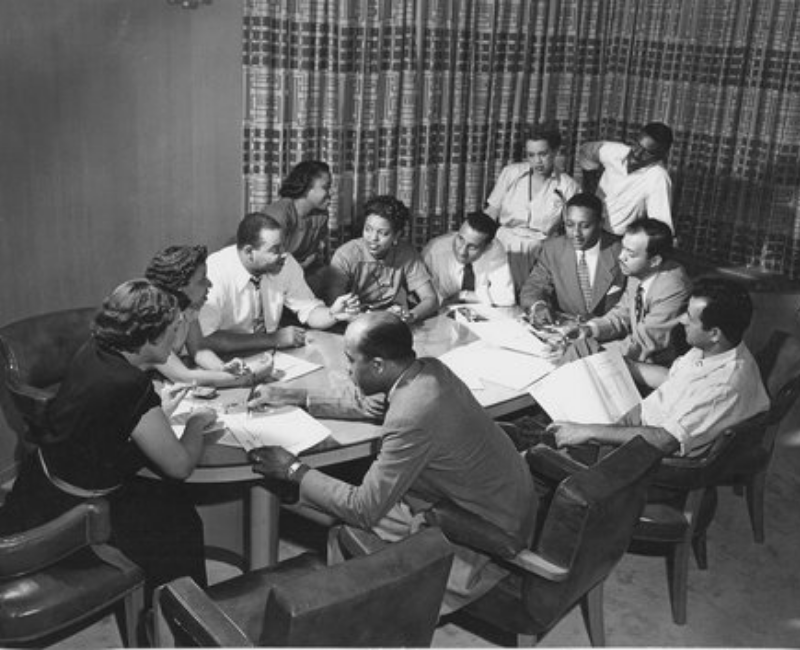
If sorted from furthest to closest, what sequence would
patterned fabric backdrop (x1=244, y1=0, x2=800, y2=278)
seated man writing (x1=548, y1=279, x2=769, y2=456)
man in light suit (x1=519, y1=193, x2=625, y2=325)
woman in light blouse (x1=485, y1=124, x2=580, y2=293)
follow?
1. woman in light blouse (x1=485, y1=124, x2=580, y2=293)
2. patterned fabric backdrop (x1=244, y1=0, x2=800, y2=278)
3. man in light suit (x1=519, y1=193, x2=625, y2=325)
4. seated man writing (x1=548, y1=279, x2=769, y2=456)

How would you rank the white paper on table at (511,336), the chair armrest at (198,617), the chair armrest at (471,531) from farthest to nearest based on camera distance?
the white paper on table at (511,336), the chair armrest at (471,531), the chair armrest at (198,617)

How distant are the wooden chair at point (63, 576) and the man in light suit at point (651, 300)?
217cm

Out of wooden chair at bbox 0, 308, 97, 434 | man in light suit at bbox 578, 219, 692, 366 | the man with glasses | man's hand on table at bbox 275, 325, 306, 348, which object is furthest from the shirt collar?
the man with glasses

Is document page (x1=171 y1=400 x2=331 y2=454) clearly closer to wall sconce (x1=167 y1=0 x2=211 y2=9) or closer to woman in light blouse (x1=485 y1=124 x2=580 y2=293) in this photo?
wall sconce (x1=167 y1=0 x2=211 y2=9)

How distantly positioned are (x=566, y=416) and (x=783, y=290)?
3.52 m

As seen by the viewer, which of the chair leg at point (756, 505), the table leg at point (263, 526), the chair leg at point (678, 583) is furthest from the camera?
the chair leg at point (756, 505)

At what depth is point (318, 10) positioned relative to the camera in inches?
193

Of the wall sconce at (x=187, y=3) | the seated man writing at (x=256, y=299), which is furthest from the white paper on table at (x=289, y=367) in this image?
the wall sconce at (x=187, y=3)

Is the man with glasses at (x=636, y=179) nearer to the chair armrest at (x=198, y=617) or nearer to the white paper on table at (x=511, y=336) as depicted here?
the white paper on table at (x=511, y=336)

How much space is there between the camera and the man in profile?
460 centimetres

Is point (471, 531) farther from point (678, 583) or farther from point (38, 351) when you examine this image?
point (38, 351)

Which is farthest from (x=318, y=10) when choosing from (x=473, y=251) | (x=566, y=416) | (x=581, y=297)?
(x=566, y=416)

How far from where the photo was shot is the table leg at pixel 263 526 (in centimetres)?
321

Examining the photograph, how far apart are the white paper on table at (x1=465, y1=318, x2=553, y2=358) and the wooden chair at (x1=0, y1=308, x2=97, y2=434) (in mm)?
1535
